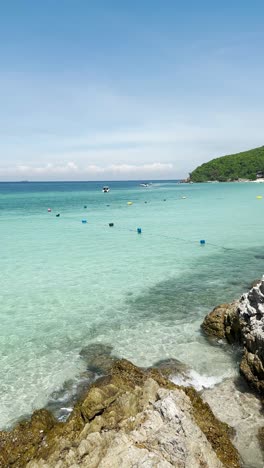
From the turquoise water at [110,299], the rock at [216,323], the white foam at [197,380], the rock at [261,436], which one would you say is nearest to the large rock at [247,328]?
the rock at [216,323]

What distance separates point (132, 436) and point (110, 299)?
14.0m

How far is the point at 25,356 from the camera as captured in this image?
15.4m

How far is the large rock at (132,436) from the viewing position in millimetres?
7566

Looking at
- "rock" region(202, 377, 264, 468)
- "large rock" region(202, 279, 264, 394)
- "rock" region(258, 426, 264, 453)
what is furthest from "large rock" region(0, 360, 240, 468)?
"large rock" region(202, 279, 264, 394)

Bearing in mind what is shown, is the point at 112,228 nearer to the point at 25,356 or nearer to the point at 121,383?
the point at 25,356

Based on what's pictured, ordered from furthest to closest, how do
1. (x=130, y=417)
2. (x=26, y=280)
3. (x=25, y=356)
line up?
(x=26, y=280)
(x=25, y=356)
(x=130, y=417)

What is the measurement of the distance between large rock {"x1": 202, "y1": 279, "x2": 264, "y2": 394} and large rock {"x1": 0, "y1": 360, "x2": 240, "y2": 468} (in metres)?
2.78

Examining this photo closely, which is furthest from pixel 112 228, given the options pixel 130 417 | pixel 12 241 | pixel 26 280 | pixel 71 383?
pixel 130 417

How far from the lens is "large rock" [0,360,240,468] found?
757cm

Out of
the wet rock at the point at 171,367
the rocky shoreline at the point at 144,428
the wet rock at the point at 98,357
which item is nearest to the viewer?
the rocky shoreline at the point at 144,428

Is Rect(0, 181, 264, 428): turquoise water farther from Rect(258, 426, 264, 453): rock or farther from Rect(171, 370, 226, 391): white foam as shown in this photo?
Rect(258, 426, 264, 453): rock

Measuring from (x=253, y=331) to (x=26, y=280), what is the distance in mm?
18445

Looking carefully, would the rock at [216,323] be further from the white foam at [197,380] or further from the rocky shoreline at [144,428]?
the white foam at [197,380]

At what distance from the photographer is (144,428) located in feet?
26.9
